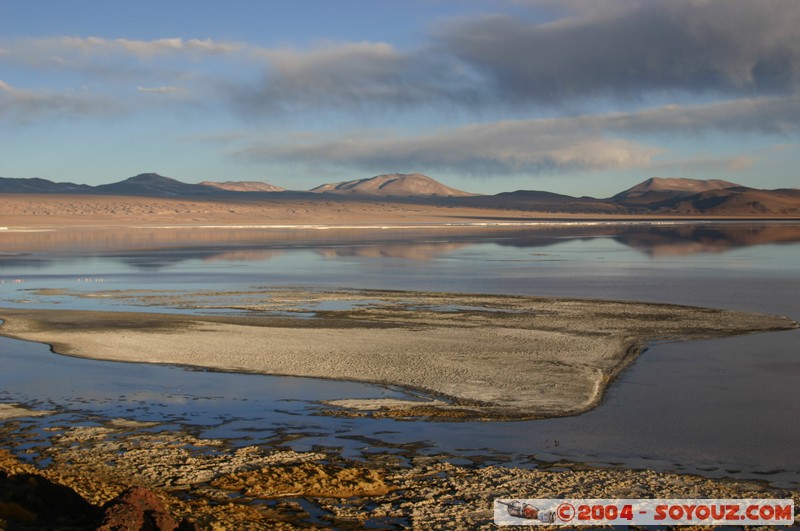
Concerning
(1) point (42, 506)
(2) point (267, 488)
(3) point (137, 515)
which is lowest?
(2) point (267, 488)

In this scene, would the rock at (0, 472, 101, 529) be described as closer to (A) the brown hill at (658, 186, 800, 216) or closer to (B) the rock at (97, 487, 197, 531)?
(B) the rock at (97, 487, 197, 531)

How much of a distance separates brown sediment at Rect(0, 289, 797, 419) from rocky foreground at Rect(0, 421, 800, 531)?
6.61 ft

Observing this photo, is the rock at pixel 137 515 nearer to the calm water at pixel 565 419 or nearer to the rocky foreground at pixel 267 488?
the rocky foreground at pixel 267 488

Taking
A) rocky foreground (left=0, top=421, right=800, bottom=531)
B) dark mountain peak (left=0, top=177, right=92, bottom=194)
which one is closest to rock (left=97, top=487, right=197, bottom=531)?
rocky foreground (left=0, top=421, right=800, bottom=531)

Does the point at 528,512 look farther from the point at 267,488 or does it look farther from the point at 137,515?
the point at 137,515

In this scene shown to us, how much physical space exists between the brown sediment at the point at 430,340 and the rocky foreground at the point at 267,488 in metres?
2.01

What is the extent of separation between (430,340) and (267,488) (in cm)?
710

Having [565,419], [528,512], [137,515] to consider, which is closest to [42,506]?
[137,515]

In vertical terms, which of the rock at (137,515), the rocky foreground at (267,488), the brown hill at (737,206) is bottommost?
the rocky foreground at (267,488)

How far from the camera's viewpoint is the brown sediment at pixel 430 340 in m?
10.3

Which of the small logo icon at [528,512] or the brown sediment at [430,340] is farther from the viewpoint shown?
the brown sediment at [430,340]

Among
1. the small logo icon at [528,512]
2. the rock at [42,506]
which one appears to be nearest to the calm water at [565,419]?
the small logo icon at [528,512]

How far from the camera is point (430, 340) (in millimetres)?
13742

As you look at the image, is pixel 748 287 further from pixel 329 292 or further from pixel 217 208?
pixel 217 208
